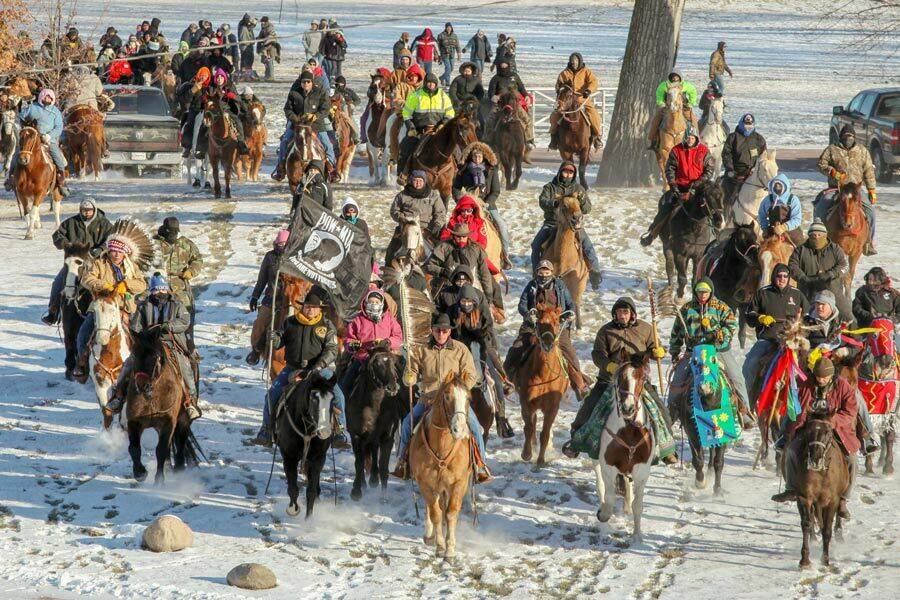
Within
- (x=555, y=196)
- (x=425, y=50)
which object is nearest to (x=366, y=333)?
(x=555, y=196)

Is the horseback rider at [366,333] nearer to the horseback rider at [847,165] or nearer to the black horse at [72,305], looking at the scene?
the black horse at [72,305]

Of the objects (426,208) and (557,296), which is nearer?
(557,296)

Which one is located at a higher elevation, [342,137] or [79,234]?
[342,137]

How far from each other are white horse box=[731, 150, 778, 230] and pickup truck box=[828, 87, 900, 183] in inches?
298

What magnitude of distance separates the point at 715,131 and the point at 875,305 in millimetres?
10850

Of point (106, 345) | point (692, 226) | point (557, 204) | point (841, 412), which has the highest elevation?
point (557, 204)

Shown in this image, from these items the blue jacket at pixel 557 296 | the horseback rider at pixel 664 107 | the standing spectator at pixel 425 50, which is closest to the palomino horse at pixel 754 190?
the horseback rider at pixel 664 107

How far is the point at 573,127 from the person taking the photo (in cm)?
2444

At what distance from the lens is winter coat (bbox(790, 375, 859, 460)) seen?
43.2ft

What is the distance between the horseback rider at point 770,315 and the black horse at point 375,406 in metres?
3.64

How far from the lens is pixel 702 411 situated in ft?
47.3

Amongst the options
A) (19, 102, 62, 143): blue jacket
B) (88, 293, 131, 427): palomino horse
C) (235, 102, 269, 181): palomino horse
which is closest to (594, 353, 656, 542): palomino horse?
(88, 293, 131, 427): palomino horse

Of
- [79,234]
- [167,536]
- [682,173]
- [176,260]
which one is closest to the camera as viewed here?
[167,536]

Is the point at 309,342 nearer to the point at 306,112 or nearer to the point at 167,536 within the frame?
the point at 167,536
